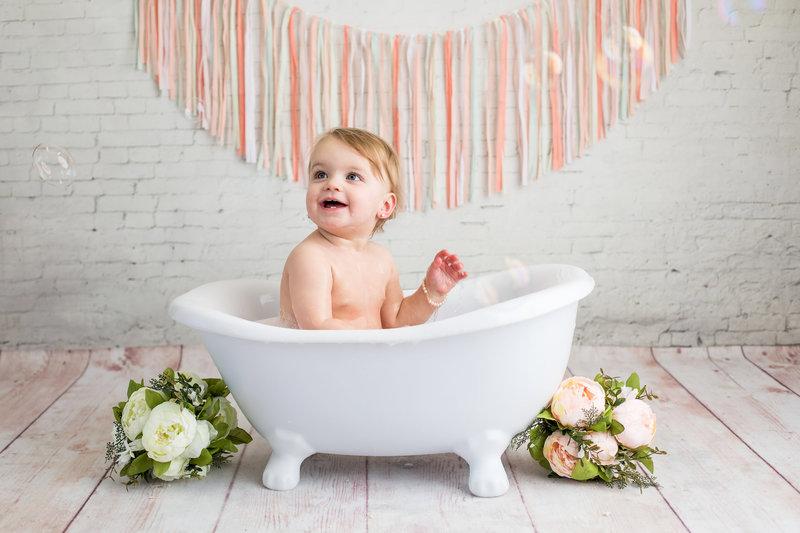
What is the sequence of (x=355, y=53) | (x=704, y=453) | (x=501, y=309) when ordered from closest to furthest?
(x=501, y=309)
(x=704, y=453)
(x=355, y=53)

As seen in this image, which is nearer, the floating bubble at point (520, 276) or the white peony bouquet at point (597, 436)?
the white peony bouquet at point (597, 436)

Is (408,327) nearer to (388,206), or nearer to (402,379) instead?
(402,379)

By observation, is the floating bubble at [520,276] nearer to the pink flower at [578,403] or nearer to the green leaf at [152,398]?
the pink flower at [578,403]

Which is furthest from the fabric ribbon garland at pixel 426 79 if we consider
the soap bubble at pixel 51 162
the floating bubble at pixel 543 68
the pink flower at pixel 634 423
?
the pink flower at pixel 634 423

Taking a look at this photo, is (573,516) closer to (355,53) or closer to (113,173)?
(355,53)

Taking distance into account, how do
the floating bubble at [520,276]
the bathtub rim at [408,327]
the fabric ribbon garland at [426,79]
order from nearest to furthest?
the bathtub rim at [408,327], the floating bubble at [520,276], the fabric ribbon garland at [426,79]

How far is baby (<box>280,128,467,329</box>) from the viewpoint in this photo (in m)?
1.63

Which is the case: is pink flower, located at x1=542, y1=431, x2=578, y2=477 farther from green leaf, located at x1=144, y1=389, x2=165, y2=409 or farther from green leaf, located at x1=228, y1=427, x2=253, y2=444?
green leaf, located at x1=144, y1=389, x2=165, y2=409

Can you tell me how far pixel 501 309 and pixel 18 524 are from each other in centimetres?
95

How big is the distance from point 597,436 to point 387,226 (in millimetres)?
1334

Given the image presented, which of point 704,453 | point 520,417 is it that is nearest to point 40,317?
point 520,417

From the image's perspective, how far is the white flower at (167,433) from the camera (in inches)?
62.0

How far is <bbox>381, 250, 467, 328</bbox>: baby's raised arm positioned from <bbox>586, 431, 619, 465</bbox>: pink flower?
1.32 feet

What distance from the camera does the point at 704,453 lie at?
72.6 inches
